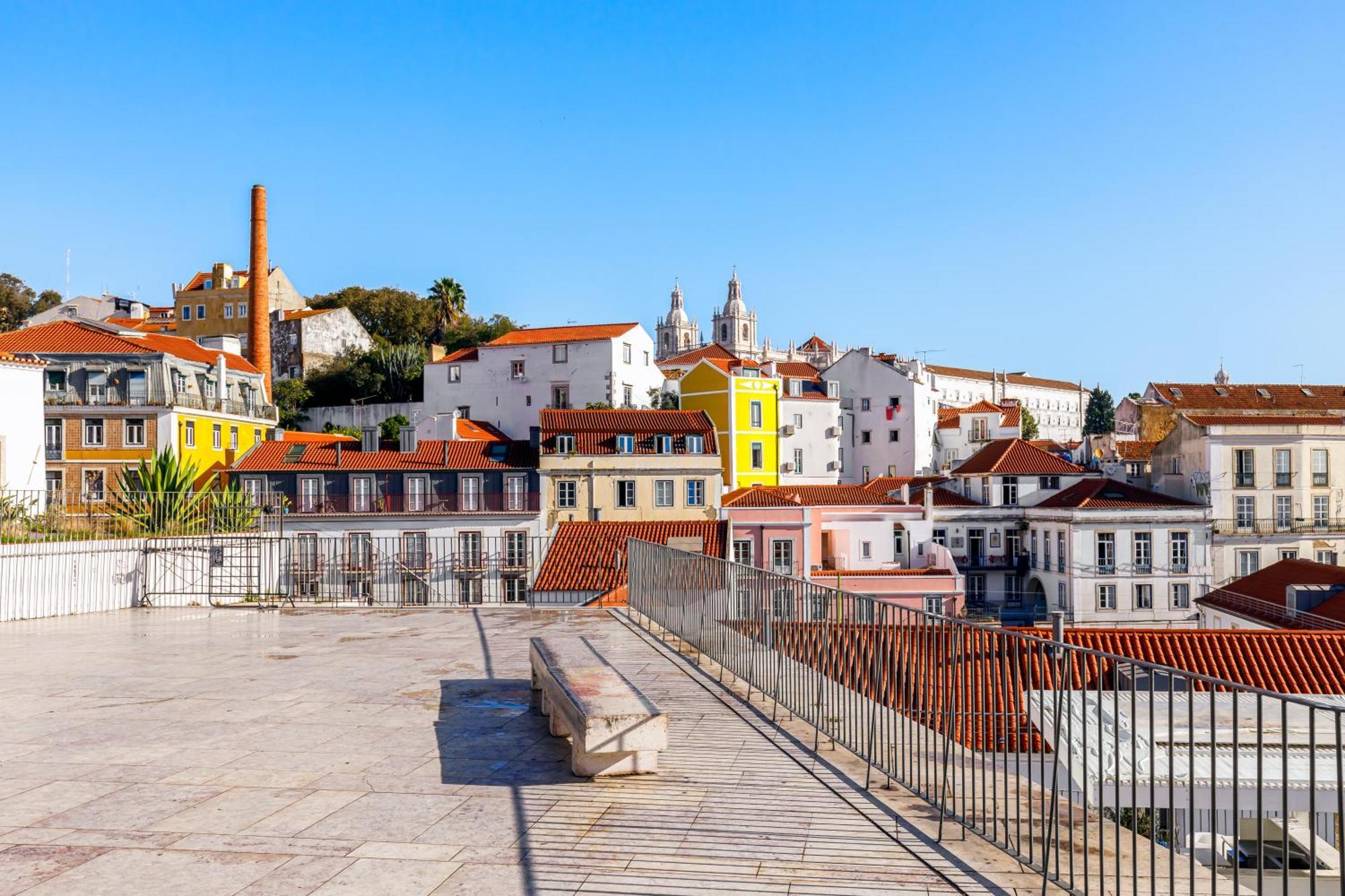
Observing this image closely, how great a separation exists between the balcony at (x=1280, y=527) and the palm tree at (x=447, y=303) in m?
57.5

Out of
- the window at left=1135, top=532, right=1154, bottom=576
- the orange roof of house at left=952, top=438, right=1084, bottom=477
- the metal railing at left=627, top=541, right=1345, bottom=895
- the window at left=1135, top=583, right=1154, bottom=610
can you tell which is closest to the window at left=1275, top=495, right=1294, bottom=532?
the window at left=1135, top=532, right=1154, bottom=576

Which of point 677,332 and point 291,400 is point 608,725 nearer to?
point 291,400

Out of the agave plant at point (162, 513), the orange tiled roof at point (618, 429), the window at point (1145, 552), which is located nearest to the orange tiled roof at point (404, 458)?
the orange tiled roof at point (618, 429)

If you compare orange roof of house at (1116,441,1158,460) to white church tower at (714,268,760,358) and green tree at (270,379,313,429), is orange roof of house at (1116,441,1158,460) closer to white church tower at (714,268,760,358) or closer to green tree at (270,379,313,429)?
green tree at (270,379,313,429)

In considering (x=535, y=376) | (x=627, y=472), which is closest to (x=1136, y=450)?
(x=627, y=472)

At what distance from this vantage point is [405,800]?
231 inches

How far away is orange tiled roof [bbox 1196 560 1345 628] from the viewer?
108 ft

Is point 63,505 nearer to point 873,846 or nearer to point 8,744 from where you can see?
point 8,744

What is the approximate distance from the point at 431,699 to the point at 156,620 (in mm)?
7810

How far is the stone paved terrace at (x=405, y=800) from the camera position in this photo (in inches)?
184

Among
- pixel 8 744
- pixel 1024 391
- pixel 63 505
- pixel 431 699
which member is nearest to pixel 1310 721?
pixel 431 699

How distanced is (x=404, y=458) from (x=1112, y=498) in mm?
35934

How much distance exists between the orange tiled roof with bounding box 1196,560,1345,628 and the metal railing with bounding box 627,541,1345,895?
2690cm

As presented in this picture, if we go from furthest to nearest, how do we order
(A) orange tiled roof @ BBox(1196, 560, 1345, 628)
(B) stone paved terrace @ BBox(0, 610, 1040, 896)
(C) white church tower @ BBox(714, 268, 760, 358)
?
1. (C) white church tower @ BBox(714, 268, 760, 358)
2. (A) orange tiled roof @ BBox(1196, 560, 1345, 628)
3. (B) stone paved terrace @ BBox(0, 610, 1040, 896)
